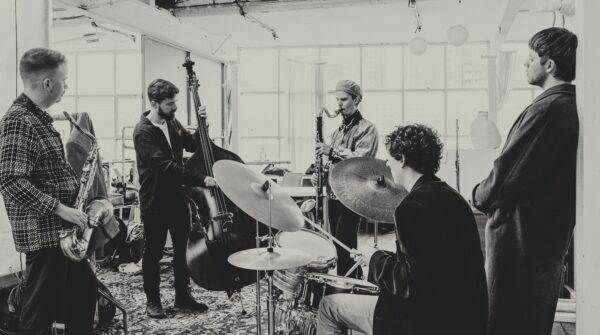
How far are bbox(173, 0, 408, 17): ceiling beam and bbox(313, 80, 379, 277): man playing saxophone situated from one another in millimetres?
3584

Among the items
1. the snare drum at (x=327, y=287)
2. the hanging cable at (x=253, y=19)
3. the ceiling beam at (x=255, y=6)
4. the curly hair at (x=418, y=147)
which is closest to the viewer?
the curly hair at (x=418, y=147)

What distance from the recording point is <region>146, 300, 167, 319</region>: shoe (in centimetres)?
366

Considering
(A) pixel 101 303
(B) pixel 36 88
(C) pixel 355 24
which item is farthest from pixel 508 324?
(C) pixel 355 24

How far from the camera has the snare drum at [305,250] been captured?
8.54ft

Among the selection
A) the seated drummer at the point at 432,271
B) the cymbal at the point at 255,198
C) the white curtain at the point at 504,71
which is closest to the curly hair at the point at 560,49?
the seated drummer at the point at 432,271

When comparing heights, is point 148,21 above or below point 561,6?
above

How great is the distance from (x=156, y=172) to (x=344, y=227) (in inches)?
57.7

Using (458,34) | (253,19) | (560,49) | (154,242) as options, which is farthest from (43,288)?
(253,19)

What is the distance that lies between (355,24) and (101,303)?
279 inches

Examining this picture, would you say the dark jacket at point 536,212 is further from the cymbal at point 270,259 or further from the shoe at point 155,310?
the shoe at point 155,310

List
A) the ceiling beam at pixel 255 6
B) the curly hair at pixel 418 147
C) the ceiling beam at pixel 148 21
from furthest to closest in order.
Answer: the ceiling beam at pixel 255 6 → the ceiling beam at pixel 148 21 → the curly hair at pixel 418 147

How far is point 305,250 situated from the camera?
2.84 metres

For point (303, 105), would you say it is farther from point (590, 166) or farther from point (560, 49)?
point (590, 166)

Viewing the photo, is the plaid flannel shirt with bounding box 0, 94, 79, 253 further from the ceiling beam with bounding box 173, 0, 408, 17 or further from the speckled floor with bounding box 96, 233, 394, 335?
the ceiling beam with bounding box 173, 0, 408, 17
